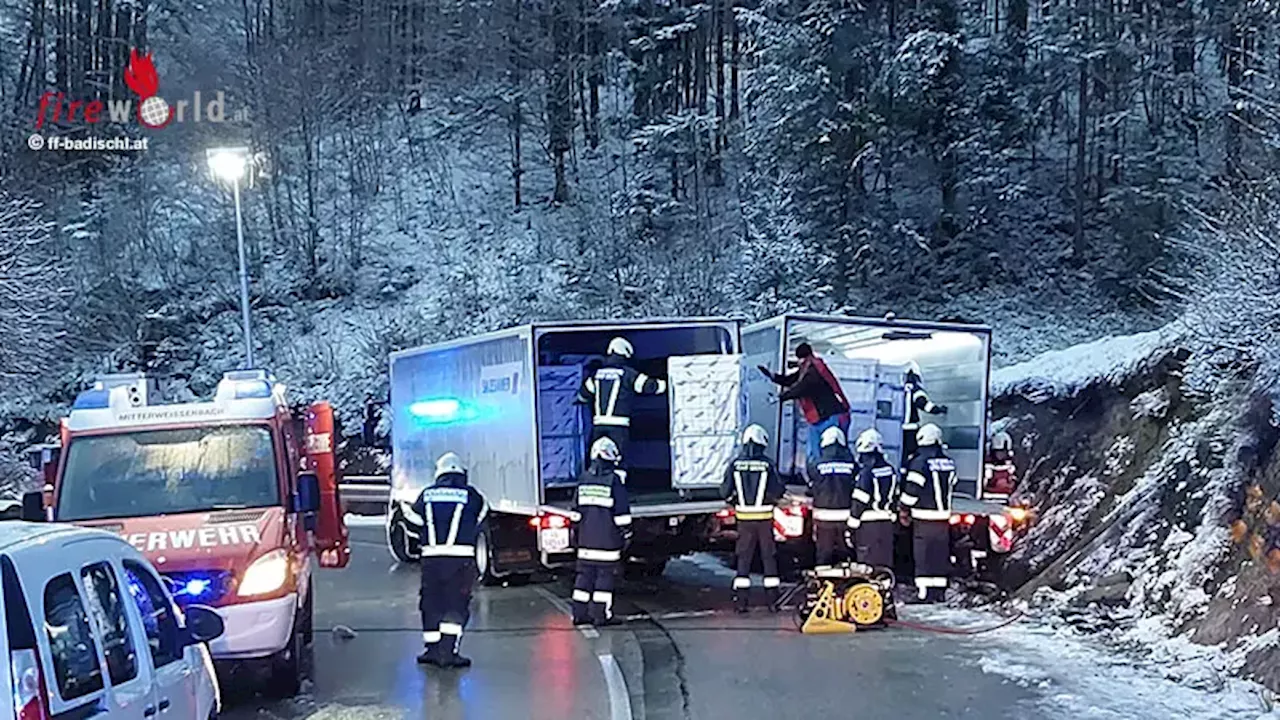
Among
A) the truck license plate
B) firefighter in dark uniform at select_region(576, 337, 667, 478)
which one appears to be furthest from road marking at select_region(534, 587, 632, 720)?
firefighter in dark uniform at select_region(576, 337, 667, 478)

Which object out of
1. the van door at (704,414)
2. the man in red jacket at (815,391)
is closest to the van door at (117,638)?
the van door at (704,414)

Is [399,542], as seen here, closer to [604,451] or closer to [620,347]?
[620,347]

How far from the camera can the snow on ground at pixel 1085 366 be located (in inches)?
660

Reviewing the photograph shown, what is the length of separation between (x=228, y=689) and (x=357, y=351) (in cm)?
2702

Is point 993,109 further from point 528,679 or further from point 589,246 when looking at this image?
point 528,679

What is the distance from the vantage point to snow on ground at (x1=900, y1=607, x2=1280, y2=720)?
9.91 meters

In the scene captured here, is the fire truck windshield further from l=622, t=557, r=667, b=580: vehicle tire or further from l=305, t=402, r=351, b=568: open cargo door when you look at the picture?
l=622, t=557, r=667, b=580: vehicle tire

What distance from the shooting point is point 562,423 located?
58.5 feet

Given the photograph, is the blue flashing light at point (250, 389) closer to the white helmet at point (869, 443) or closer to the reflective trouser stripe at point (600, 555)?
the reflective trouser stripe at point (600, 555)

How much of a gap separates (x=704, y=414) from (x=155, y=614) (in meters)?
9.97

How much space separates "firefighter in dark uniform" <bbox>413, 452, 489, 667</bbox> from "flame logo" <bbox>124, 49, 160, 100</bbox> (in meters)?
40.0

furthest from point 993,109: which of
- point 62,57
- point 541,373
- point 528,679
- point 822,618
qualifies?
point 62,57

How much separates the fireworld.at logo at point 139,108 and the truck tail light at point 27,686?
42896 millimetres

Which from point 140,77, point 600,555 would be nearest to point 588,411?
point 600,555
